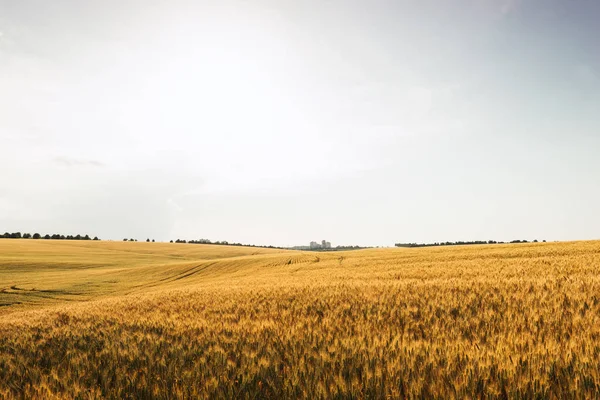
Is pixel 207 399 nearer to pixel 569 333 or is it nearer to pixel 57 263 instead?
pixel 569 333

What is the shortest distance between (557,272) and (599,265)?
2.45 meters

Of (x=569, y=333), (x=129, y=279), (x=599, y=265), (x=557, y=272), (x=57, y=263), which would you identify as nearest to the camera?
(x=569, y=333)

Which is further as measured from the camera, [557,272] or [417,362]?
[557,272]

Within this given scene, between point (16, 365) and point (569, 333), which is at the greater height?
point (569, 333)

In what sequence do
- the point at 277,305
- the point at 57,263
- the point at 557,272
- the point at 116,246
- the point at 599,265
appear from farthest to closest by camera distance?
the point at 116,246 < the point at 57,263 < the point at 599,265 < the point at 557,272 < the point at 277,305

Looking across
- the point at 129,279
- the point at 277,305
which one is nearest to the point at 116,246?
the point at 129,279

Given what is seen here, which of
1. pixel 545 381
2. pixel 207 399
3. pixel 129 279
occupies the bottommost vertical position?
pixel 129 279

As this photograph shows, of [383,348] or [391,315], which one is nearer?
[383,348]

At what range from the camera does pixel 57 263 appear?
53.7m

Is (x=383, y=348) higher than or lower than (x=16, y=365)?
higher

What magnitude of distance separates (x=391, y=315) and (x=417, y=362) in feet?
A: 9.44

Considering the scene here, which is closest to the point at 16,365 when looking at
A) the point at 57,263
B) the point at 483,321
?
the point at 483,321

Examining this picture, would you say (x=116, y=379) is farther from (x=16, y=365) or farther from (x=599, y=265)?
(x=599, y=265)

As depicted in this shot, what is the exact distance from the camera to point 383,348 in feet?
12.3
